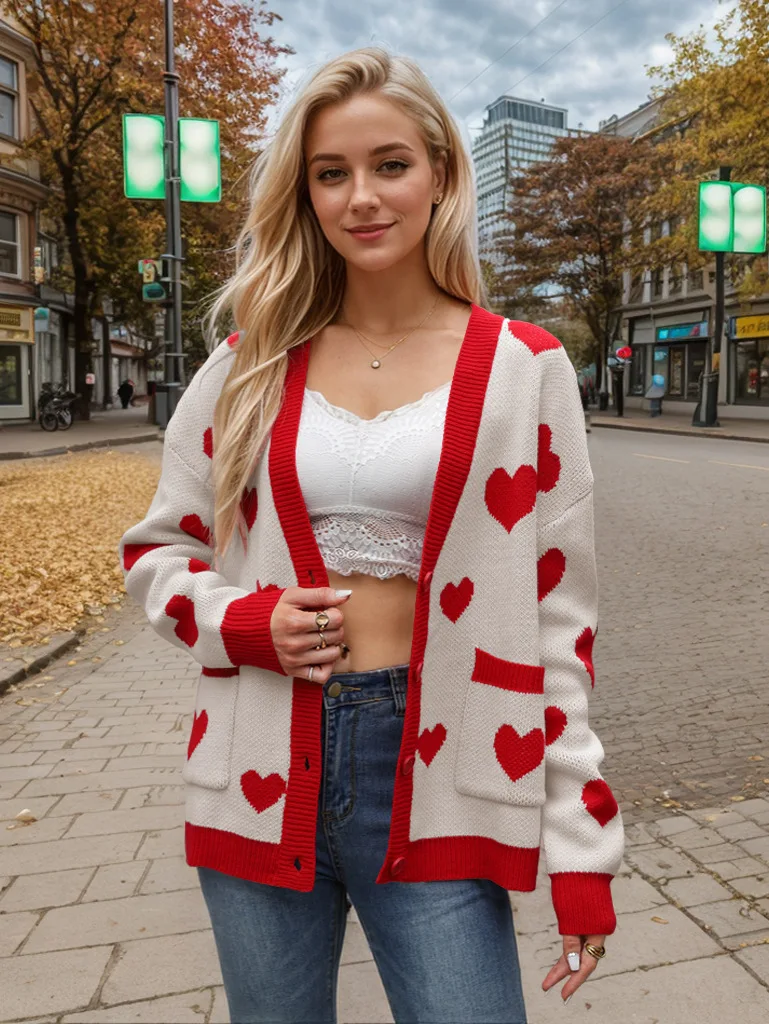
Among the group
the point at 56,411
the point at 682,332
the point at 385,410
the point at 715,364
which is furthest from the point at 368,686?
the point at 682,332

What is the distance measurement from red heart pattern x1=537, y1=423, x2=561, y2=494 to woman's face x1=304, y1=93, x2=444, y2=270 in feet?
1.33

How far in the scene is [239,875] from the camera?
1560 mm

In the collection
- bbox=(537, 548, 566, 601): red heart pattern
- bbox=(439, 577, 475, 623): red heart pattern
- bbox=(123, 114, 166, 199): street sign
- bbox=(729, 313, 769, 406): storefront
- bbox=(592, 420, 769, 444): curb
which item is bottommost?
bbox=(592, 420, 769, 444): curb

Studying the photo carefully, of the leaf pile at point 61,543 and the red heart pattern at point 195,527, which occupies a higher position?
the red heart pattern at point 195,527

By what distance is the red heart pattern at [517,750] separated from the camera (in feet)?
5.11

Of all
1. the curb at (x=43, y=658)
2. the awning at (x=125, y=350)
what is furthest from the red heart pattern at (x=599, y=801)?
the awning at (x=125, y=350)

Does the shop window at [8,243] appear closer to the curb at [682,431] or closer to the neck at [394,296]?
the curb at [682,431]

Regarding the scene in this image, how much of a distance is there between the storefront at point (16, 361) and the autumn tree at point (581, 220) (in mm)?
20501

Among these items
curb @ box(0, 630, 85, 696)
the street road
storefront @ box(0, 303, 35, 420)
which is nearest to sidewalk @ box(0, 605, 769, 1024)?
the street road

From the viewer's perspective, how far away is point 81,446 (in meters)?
22.4

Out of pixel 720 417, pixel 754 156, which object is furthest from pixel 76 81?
pixel 720 417

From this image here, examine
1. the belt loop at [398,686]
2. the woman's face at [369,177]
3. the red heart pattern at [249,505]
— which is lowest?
the belt loop at [398,686]

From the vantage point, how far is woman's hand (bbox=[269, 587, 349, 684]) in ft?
4.99

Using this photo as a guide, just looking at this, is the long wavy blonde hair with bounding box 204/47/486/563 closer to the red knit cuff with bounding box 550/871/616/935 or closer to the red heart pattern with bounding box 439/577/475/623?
the red heart pattern with bounding box 439/577/475/623
